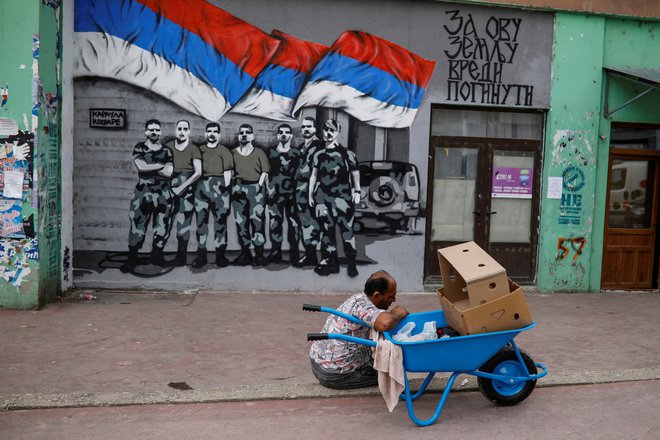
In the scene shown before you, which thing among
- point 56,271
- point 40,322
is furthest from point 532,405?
point 56,271

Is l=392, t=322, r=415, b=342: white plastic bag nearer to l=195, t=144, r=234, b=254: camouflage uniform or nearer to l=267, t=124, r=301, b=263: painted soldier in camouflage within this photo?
l=267, t=124, r=301, b=263: painted soldier in camouflage

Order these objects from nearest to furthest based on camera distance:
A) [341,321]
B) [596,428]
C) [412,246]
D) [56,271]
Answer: [596,428], [341,321], [56,271], [412,246]

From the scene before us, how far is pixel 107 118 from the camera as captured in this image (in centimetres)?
940

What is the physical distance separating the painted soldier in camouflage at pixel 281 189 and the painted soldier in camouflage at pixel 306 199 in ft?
0.25

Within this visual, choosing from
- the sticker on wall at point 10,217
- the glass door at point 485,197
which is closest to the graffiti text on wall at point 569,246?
the glass door at point 485,197

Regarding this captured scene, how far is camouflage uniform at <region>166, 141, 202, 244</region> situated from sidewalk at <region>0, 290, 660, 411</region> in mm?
987

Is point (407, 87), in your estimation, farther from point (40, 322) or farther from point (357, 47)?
point (40, 322)

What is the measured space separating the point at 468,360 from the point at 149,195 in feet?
19.8

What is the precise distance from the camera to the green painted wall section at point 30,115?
7941 millimetres

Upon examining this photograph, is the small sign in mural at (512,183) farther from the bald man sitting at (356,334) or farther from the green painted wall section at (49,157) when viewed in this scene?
the green painted wall section at (49,157)

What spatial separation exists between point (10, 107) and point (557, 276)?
26.8ft

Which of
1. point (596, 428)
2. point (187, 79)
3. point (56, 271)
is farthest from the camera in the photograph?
point (187, 79)

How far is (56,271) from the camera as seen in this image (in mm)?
8852

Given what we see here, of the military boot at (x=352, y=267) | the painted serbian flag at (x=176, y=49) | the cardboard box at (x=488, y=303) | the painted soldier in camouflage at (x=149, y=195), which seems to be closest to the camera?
the cardboard box at (x=488, y=303)
